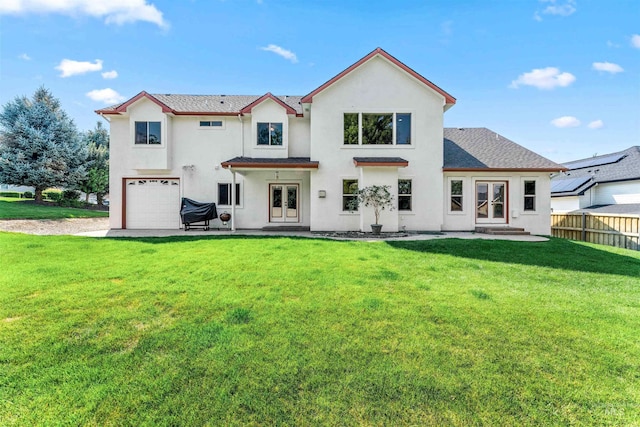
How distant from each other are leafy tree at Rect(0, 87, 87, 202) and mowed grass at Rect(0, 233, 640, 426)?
76.6ft

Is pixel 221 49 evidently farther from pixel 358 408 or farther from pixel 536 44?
pixel 358 408

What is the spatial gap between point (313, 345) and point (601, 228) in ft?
54.5

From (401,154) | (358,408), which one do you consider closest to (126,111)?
(401,154)

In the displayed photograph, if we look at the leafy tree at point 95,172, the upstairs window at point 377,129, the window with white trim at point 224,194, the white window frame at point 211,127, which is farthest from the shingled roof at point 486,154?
the leafy tree at point 95,172

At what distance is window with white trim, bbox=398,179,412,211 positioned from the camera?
1425 centimetres

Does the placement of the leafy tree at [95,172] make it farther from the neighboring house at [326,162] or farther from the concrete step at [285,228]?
the concrete step at [285,228]

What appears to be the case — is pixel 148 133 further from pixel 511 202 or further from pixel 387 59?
pixel 511 202

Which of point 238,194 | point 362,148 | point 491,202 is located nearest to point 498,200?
point 491,202

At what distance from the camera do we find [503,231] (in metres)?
14.0

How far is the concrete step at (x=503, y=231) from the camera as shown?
13.9 m

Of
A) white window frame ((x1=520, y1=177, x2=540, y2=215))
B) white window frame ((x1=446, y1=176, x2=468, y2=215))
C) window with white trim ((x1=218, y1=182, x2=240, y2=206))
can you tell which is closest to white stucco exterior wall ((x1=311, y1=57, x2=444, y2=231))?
white window frame ((x1=446, y1=176, x2=468, y2=215))

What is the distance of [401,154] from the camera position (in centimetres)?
1422

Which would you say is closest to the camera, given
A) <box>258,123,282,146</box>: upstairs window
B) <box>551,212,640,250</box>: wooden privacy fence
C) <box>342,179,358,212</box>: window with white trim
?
<box>551,212,640,250</box>: wooden privacy fence

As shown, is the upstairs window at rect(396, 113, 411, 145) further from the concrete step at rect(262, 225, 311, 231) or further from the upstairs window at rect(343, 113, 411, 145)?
the concrete step at rect(262, 225, 311, 231)
